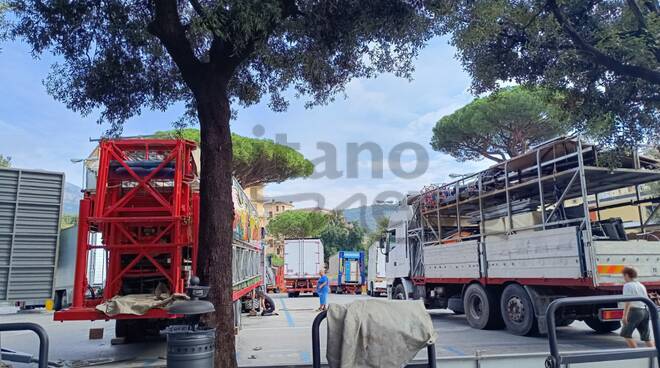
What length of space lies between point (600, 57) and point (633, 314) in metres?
4.13

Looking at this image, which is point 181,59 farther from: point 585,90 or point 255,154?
point 255,154

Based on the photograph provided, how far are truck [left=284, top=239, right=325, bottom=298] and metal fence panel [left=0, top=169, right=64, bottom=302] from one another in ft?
74.1

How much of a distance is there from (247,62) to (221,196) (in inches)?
131

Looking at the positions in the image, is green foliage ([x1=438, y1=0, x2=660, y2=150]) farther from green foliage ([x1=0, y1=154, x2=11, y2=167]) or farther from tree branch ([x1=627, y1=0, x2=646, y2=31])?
green foliage ([x1=0, y1=154, x2=11, y2=167])

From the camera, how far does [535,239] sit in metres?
9.65

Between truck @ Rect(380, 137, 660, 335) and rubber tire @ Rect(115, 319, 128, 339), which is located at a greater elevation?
truck @ Rect(380, 137, 660, 335)

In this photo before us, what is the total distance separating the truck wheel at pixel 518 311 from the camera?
32.6 feet

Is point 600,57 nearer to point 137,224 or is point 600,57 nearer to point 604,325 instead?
point 604,325

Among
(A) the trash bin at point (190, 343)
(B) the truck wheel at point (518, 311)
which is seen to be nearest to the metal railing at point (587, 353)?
(A) the trash bin at point (190, 343)

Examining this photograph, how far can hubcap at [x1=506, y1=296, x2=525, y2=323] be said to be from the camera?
1020cm

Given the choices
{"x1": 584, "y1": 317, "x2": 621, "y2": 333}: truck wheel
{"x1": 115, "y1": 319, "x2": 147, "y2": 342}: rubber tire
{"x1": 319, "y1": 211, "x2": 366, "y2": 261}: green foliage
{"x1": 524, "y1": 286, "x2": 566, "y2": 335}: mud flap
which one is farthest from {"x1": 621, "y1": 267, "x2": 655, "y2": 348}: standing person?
{"x1": 319, "y1": 211, "x2": 366, "y2": 261}: green foliage

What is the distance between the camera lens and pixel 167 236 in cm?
844

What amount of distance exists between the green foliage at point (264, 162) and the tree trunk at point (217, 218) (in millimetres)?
24489

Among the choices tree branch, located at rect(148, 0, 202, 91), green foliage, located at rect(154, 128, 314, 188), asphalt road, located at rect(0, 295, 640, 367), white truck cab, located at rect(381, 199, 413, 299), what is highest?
green foliage, located at rect(154, 128, 314, 188)
